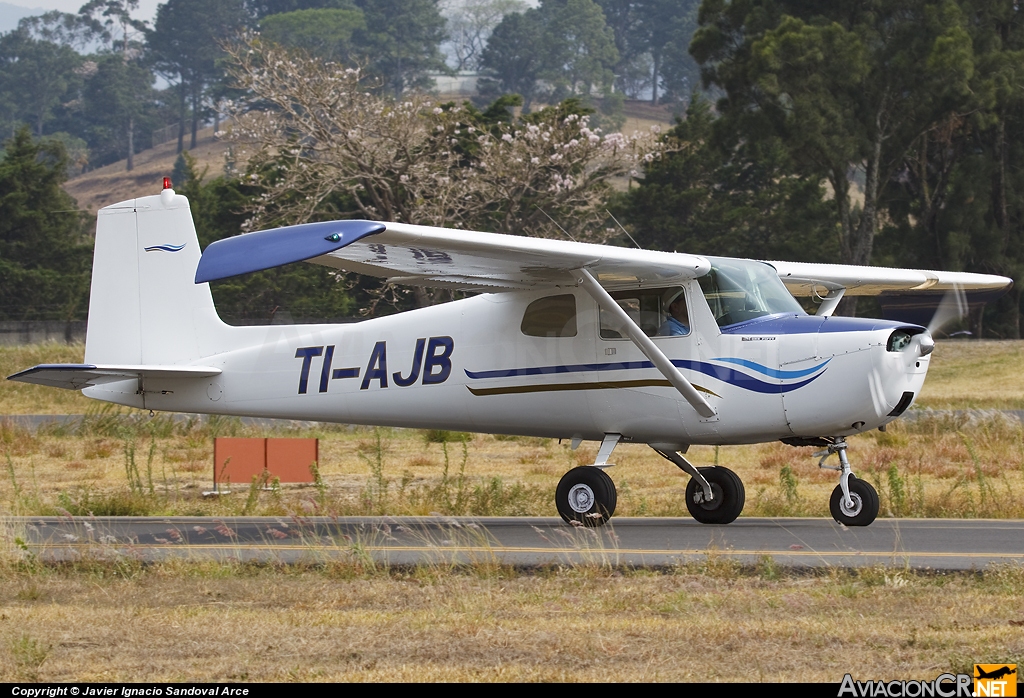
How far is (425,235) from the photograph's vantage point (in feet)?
32.2

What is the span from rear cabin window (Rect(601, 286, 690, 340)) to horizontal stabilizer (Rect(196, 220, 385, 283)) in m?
3.81

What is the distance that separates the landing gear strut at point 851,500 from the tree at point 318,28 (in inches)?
5052

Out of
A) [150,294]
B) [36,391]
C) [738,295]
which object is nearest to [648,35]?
[36,391]

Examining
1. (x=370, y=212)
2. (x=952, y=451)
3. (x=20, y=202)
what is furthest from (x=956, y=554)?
(x=20, y=202)

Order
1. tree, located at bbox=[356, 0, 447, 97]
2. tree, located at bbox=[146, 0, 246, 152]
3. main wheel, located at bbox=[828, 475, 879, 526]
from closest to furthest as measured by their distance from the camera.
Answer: main wheel, located at bbox=[828, 475, 879, 526], tree, located at bbox=[356, 0, 447, 97], tree, located at bbox=[146, 0, 246, 152]

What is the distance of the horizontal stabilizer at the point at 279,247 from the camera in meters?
8.77

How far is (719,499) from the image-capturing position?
1285cm

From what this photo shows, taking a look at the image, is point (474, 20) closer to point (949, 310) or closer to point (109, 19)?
point (109, 19)

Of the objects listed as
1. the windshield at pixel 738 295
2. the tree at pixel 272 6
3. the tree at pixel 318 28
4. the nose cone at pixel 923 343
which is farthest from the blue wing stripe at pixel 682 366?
the tree at pixel 272 6

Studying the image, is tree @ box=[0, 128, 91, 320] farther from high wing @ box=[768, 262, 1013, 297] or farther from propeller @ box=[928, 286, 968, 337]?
propeller @ box=[928, 286, 968, 337]

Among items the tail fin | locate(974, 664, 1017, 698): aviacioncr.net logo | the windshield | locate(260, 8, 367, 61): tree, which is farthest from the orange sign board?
locate(260, 8, 367, 61): tree

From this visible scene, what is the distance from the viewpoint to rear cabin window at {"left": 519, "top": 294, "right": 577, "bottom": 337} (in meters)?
12.5

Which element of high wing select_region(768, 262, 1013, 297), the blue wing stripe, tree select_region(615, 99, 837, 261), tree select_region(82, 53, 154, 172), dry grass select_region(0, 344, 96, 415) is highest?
tree select_region(82, 53, 154, 172)

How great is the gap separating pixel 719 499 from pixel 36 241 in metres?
48.3
